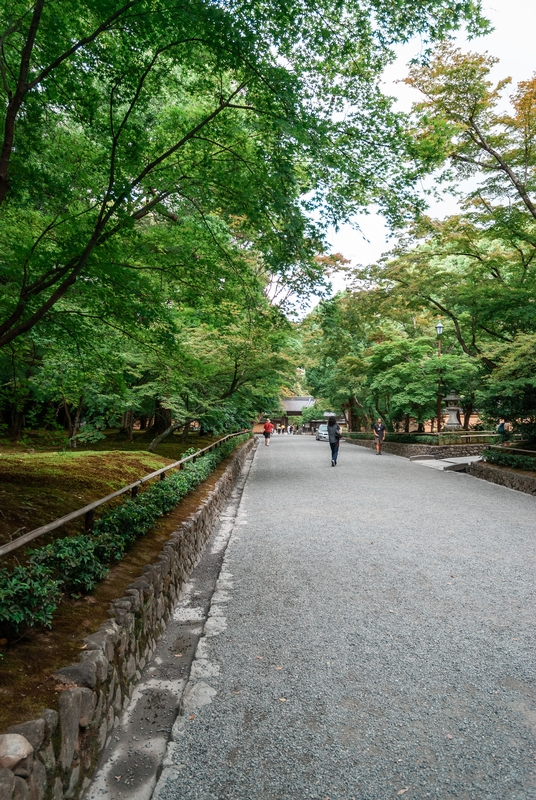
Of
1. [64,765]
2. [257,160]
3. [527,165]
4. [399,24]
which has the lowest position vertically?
[64,765]

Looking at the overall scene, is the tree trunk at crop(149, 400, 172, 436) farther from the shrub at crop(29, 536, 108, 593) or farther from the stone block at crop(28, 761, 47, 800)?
the stone block at crop(28, 761, 47, 800)

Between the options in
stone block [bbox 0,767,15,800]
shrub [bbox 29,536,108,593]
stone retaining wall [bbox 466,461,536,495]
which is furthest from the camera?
stone retaining wall [bbox 466,461,536,495]

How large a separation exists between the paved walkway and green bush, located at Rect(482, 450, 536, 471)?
18.3ft

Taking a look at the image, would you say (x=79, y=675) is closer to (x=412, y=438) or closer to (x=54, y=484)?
(x=54, y=484)

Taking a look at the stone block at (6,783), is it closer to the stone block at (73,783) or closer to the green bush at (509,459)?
the stone block at (73,783)

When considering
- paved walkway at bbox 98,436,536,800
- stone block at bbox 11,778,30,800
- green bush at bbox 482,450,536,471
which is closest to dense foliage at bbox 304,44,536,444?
green bush at bbox 482,450,536,471

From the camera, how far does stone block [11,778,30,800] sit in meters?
1.68

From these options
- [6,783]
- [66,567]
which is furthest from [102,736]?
[66,567]

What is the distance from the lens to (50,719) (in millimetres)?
2016

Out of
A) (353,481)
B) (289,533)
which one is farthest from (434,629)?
(353,481)

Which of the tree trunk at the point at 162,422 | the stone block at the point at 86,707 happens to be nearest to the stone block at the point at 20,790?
the stone block at the point at 86,707

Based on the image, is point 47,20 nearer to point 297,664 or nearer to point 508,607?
point 297,664

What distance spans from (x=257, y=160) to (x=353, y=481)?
921 centimetres

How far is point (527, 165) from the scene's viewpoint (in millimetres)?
12406
